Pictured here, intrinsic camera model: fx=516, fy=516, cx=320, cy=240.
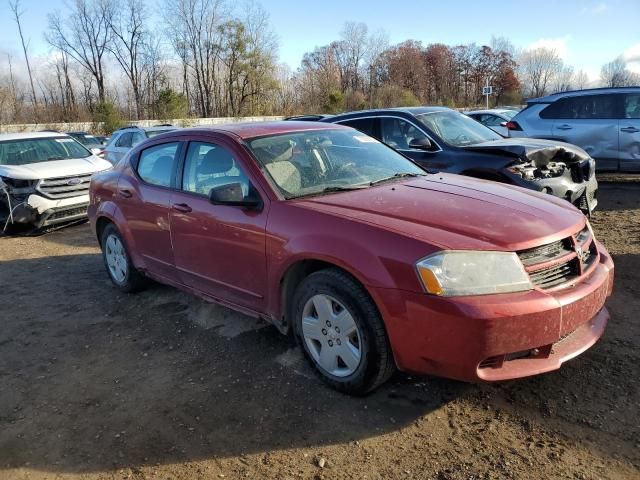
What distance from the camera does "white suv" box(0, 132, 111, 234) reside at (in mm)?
8320

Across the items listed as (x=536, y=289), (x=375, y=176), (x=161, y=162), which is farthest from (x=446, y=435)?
(x=161, y=162)

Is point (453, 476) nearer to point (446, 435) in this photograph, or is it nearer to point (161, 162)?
point (446, 435)

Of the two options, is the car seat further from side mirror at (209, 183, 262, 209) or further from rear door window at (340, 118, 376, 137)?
rear door window at (340, 118, 376, 137)

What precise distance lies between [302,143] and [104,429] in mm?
2407

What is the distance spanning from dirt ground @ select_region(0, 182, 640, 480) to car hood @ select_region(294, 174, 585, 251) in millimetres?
970

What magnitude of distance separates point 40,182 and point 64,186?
1.22ft

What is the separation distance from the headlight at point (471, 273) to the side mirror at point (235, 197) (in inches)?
52.4

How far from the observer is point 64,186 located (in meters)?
8.64

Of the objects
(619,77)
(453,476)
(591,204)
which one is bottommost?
(453,476)

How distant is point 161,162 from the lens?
15.1ft

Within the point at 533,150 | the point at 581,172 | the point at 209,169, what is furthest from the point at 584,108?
the point at 209,169

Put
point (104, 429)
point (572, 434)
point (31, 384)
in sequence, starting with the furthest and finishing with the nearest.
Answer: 1. point (31, 384)
2. point (104, 429)
3. point (572, 434)

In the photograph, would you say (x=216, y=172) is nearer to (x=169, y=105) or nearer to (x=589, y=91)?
(x=589, y=91)

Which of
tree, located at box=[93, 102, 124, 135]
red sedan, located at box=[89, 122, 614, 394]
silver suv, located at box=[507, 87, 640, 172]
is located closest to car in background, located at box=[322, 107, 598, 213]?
red sedan, located at box=[89, 122, 614, 394]
